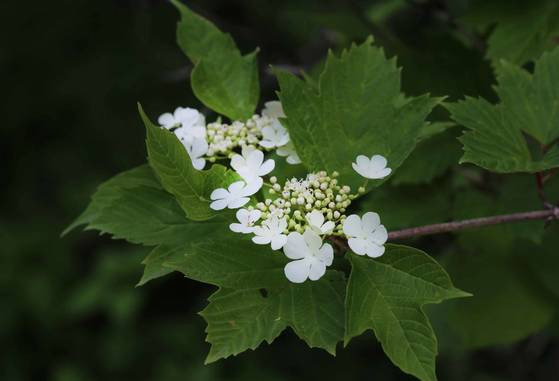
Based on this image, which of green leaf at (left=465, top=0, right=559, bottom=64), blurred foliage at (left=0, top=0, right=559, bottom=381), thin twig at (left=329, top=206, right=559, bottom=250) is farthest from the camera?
blurred foliage at (left=0, top=0, right=559, bottom=381)

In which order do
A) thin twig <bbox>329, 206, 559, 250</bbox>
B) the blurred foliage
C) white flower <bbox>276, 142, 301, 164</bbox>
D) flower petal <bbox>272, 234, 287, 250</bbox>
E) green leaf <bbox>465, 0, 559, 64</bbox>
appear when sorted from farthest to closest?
1. the blurred foliage
2. green leaf <bbox>465, 0, 559, 64</bbox>
3. white flower <bbox>276, 142, 301, 164</bbox>
4. thin twig <bbox>329, 206, 559, 250</bbox>
5. flower petal <bbox>272, 234, 287, 250</bbox>

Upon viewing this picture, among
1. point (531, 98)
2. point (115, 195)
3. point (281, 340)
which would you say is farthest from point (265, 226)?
point (281, 340)

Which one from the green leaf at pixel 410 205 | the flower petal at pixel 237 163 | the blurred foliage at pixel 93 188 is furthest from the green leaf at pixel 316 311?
the blurred foliage at pixel 93 188

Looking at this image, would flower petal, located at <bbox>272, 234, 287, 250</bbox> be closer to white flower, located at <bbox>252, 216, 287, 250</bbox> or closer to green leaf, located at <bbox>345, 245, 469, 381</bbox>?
white flower, located at <bbox>252, 216, 287, 250</bbox>

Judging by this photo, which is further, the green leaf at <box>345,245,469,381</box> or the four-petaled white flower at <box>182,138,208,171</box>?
the four-petaled white flower at <box>182,138,208,171</box>

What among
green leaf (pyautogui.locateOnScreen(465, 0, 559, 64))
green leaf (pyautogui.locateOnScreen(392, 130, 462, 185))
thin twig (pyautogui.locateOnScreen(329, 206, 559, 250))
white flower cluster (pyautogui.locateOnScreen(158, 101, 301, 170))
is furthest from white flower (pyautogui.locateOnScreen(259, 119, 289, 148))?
green leaf (pyautogui.locateOnScreen(465, 0, 559, 64))

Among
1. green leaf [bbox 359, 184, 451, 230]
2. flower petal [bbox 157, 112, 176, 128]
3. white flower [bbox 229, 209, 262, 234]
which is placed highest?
white flower [bbox 229, 209, 262, 234]

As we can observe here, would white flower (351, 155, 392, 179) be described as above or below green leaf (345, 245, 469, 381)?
above
